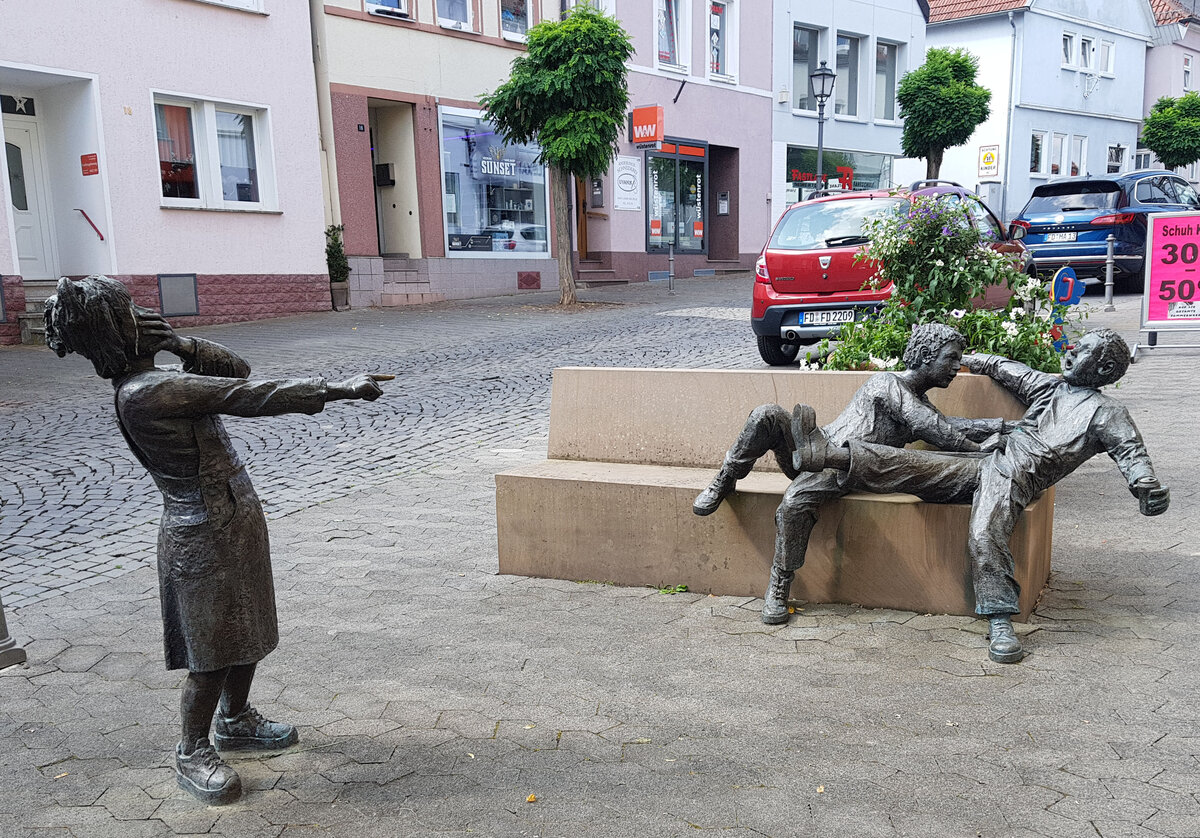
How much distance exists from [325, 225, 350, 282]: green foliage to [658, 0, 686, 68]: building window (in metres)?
10.4

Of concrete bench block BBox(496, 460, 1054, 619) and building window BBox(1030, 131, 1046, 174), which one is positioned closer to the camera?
concrete bench block BBox(496, 460, 1054, 619)

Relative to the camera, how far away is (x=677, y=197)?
26.3m

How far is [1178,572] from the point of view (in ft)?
14.7

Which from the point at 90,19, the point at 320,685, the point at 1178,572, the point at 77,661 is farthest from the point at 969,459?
the point at 90,19

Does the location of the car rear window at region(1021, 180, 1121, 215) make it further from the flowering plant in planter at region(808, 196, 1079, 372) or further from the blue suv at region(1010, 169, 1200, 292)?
the flowering plant in planter at region(808, 196, 1079, 372)

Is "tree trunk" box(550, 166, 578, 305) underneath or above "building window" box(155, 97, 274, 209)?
underneath

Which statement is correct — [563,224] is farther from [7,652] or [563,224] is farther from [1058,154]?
[1058,154]

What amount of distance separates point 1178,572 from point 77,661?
4.51m

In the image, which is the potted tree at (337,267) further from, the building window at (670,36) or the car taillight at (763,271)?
the building window at (670,36)

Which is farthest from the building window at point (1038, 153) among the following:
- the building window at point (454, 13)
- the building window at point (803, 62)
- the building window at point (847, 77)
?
the building window at point (454, 13)

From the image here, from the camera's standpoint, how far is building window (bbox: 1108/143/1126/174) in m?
42.0

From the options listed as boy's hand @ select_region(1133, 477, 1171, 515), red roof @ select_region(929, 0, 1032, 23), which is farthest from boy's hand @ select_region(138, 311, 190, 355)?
red roof @ select_region(929, 0, 1032, 23)

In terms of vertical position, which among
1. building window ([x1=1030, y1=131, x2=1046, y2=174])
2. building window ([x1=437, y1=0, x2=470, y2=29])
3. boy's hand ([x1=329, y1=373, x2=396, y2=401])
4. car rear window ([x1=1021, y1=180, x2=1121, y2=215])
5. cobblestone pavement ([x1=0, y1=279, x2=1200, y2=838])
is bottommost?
cobblestone pavement ([x1=0, y1=279, x2=1200, y2=838])

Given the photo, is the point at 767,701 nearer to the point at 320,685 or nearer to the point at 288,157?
the point at 320,685
